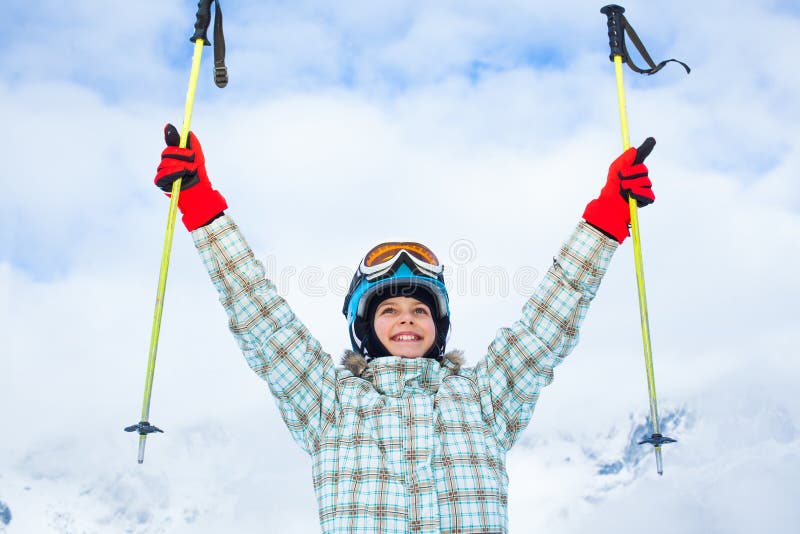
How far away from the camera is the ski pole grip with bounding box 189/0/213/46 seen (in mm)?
5984

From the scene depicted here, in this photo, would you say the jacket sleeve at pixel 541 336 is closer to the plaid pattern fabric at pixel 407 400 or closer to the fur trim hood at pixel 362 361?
the plaid pattern fabric at pixel 407 400

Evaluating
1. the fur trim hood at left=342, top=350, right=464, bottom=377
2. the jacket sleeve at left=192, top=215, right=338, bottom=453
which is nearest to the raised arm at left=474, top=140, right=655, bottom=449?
the fur trim hood at left=342, top=350, right=464, bottom=377

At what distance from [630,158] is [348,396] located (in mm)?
2583

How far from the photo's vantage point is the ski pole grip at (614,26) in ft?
20.5

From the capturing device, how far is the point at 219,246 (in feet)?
16.7

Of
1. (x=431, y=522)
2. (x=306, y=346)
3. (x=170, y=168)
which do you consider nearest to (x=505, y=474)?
(x=431, y=522)

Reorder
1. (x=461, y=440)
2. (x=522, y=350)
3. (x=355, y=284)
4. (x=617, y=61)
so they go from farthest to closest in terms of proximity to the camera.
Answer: (x=617, y=61), (x=355, y=284), (x=522, y=350), (x=461, y=440)

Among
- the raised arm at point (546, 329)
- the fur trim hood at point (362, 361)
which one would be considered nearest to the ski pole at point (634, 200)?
the raised arm at point (546, 329)

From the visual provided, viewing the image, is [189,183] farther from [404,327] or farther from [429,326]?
[429,326]

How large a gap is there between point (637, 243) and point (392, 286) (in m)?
1.81

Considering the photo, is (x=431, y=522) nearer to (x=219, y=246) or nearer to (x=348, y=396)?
(x=348, y=396)

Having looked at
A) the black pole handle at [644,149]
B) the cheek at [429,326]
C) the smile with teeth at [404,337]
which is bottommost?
the smile with teeth at [404,337]

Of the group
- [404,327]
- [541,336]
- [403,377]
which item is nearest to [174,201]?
[404,327]

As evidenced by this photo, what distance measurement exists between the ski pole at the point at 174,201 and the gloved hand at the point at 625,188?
286 cm
